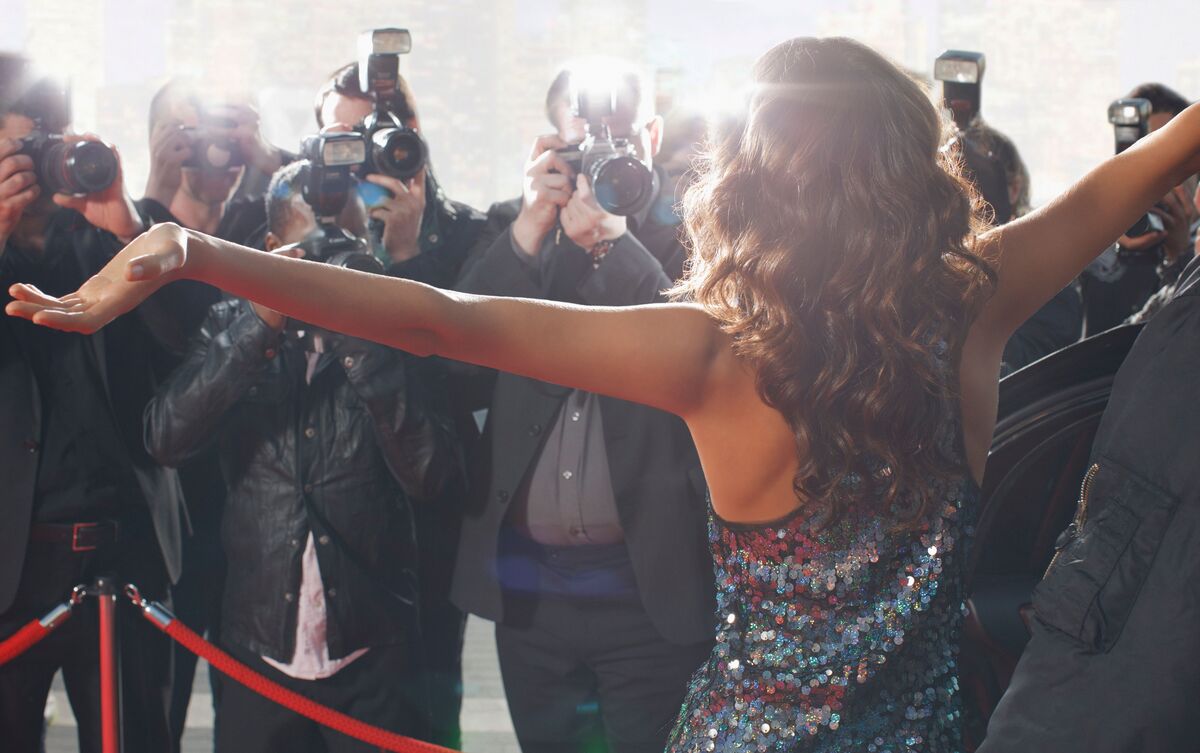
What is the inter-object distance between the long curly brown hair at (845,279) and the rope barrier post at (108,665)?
1.41 meters

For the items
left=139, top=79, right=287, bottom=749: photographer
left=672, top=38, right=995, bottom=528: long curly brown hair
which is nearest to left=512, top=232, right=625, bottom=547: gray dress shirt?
left=139, top=79, right=287, bottom=749: photographer

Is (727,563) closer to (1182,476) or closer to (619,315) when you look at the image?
(619,315)

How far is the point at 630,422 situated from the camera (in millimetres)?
2293

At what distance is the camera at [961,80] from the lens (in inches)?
113

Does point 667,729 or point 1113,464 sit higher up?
point 1113,464

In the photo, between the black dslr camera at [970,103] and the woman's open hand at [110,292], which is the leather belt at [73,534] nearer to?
the woman's open hand at [110,292]

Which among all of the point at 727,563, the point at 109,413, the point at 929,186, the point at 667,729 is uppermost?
the point at 929,186

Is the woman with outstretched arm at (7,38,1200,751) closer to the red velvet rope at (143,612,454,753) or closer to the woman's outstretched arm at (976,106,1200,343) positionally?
the woman's outstretched arm at (976,106,1200,343)

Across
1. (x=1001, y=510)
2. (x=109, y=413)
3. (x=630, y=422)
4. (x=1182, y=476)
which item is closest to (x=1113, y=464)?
(x=1182, y=476)

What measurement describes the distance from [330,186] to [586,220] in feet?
1.53

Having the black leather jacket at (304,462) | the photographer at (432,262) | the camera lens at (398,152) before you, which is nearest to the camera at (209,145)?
the photographer at (432,262)

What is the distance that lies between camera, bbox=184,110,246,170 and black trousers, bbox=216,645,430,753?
1.29 metres

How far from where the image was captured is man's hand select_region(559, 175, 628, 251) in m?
2.36

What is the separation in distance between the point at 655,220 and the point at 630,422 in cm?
60
